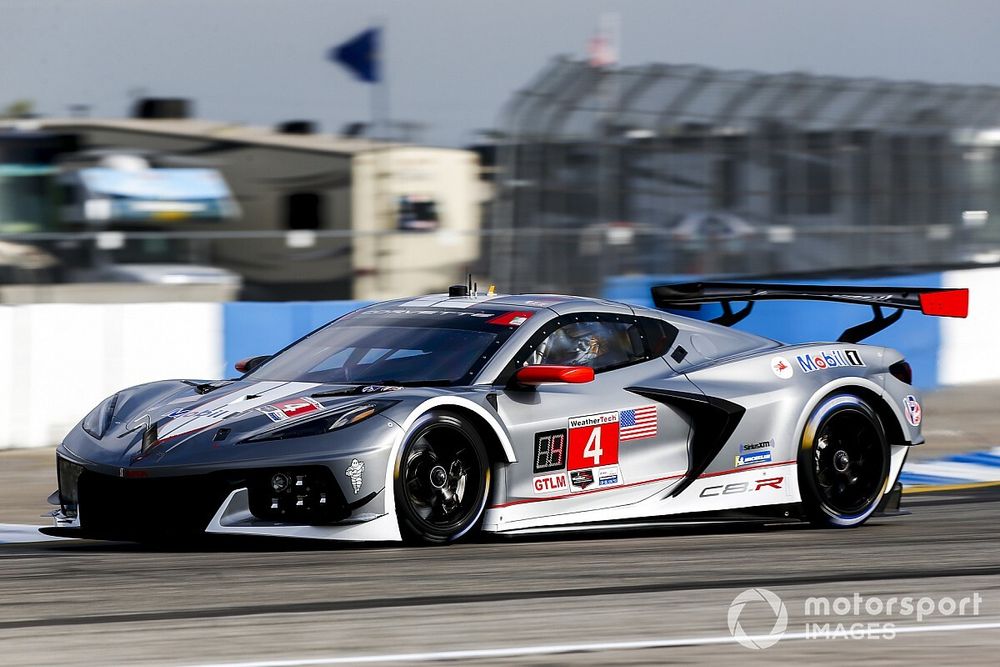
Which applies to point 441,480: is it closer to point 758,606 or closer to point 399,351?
point 399,351

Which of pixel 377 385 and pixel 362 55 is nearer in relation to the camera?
pixel 377 385

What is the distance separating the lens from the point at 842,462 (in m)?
7.79

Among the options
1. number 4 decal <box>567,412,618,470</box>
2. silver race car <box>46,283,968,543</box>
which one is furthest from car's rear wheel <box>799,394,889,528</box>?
number 4 decal <box>567,412,618,470</box>

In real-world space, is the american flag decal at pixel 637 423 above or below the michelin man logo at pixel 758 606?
above

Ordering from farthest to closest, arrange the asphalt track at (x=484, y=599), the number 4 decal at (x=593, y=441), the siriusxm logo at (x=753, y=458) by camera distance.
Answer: the siriusxm logo at (x=753, y=458) < the number 4 decal at (x=593, y=441) < the asphalt track at (x=484, y=599)

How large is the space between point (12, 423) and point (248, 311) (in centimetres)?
194

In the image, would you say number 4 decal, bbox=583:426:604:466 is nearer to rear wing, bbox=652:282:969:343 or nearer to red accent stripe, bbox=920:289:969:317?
rear wing, bbox=652:282:969:343

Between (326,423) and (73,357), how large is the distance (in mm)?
5266

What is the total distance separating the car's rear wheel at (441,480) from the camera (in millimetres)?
6309

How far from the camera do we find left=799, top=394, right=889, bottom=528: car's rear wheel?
764 centimetres

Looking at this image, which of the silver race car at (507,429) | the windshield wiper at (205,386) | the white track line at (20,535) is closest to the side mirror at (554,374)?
the silver race car at (507,429)

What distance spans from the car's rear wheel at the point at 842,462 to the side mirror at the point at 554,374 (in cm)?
150

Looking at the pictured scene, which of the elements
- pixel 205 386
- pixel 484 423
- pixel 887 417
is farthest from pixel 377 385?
pixel 887 417
